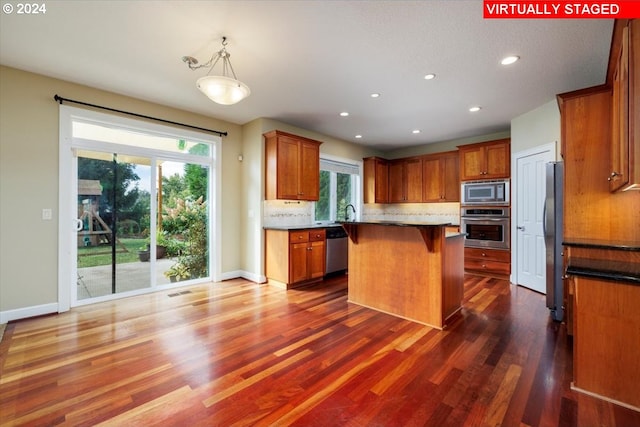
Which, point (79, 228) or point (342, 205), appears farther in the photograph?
point (342, 205)

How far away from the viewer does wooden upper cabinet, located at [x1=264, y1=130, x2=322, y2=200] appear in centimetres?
449

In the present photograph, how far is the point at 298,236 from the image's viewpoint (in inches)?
174

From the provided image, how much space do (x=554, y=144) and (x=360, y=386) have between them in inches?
164

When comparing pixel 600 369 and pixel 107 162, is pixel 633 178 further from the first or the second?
pixel 107 162

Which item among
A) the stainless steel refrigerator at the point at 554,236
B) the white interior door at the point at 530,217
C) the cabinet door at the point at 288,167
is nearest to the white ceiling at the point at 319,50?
the cabinet door at the point at 288,167

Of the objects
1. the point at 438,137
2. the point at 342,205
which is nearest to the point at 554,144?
the point at 438,137

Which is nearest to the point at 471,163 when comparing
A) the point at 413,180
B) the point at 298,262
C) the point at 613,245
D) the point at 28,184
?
the point at 413,180

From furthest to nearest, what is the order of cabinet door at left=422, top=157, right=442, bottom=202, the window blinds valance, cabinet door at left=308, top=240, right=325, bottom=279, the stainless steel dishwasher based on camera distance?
cabinet door at left=422, top=157, right=442, bottom=202, the window blinds valance, the stainless steel dishwasher, cabinet door at left=308, top=240, right=325, bottom=279

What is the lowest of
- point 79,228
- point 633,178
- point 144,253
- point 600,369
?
point 600,369

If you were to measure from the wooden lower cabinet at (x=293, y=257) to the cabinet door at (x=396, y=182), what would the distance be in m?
2.77

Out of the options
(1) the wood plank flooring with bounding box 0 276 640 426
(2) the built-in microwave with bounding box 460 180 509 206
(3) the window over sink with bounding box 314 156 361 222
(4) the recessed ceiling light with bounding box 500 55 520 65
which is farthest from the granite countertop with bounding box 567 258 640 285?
(3) the window over sink with bounding box 314 156 361 222

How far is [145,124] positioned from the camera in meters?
3.91

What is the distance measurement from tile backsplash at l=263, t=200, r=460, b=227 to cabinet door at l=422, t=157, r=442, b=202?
285mm

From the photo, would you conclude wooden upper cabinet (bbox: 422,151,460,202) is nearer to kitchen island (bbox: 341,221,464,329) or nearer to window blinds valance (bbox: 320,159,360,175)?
window blinds valance (bbox: 320,159,360,175)
